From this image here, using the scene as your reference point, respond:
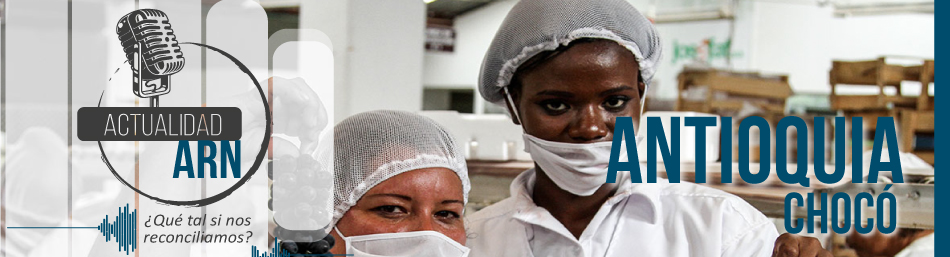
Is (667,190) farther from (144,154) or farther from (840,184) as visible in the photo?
(144,154)

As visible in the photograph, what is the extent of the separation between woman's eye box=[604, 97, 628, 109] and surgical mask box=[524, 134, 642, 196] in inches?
2.6

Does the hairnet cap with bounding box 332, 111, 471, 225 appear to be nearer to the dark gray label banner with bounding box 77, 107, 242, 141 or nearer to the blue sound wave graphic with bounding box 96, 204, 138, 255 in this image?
the dark gray label banner with bounding box 77, 107, 242, 141

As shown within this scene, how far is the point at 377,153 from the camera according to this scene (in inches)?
46.2

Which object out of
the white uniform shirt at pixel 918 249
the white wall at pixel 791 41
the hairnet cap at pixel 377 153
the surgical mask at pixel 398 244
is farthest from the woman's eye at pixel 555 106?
the white wall at pixel 791 41

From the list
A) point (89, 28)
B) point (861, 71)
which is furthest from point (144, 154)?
point (861, 71)

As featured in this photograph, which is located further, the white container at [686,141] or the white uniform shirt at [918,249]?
the white uniform shirt at [918,249]

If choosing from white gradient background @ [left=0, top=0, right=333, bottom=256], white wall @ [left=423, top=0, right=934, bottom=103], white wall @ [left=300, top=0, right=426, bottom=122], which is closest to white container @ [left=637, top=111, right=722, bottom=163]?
white gradient background @ [left=0, top=0, right=333, bottom=256]

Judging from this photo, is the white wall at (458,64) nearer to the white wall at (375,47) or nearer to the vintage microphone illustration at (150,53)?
the white wall at (375,47)

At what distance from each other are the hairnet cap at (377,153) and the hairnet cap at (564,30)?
0.68 feet

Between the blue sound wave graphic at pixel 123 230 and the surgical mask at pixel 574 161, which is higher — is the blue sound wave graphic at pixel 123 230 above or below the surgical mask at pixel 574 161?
below

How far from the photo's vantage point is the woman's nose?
1.21 metres

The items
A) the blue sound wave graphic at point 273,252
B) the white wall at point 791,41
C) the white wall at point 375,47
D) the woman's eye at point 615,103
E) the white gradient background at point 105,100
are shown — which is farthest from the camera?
the white wall at point 791,41

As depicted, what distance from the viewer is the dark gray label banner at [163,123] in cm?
112

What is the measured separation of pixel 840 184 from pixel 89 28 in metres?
1.56
